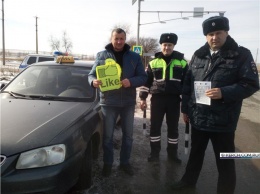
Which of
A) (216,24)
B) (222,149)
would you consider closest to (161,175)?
(222,149)

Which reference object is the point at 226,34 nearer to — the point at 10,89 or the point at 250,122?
the point at 10,89

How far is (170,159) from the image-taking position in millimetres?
4277

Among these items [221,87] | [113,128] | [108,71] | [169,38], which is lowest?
[113,128]

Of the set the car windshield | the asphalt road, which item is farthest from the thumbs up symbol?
the asphalt road

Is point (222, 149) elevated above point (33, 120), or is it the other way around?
point (33, 120)

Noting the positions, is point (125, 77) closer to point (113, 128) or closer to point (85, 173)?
point (113, 128)

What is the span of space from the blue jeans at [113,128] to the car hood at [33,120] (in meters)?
0.29

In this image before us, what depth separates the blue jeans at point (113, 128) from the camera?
351 centimetres

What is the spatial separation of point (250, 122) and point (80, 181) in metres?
5.77

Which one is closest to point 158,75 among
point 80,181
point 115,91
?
point 115,91

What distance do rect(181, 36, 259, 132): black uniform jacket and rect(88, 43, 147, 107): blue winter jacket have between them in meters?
0.82

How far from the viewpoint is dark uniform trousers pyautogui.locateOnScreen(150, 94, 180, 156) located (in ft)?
13.2

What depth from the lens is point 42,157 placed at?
2320 millimetres

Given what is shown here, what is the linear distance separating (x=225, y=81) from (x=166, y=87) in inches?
50.8
